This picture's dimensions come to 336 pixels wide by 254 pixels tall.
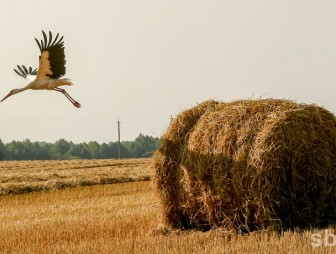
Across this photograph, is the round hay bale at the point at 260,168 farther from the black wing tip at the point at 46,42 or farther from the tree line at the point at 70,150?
the tree line at the point at 70,150

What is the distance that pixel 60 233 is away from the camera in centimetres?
903

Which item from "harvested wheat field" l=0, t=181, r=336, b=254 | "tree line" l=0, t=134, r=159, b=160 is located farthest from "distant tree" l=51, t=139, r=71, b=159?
"harvested wheat field" l=0, t=181, r=336, b=254

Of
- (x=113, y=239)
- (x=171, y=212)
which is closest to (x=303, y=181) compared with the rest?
(x=171, y=212)

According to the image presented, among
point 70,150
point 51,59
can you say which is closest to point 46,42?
point 51,59

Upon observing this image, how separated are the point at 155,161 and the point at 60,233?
186cm

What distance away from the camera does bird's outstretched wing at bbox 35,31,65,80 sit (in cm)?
928

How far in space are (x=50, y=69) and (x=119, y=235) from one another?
2.94 meters

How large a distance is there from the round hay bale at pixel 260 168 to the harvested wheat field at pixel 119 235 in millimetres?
327

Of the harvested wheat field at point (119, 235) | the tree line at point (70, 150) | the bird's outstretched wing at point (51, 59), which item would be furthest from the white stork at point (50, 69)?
the tree line at point (70, 150)

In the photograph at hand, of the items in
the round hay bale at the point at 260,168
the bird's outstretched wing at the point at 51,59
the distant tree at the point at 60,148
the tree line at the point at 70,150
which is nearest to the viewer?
the round hay bale at the point at 260,168

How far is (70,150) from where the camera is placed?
110312mm

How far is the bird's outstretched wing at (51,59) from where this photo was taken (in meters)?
9.28

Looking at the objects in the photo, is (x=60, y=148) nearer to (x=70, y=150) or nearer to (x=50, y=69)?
(x=70, y=150)

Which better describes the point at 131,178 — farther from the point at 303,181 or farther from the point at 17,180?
the point at 303,181
